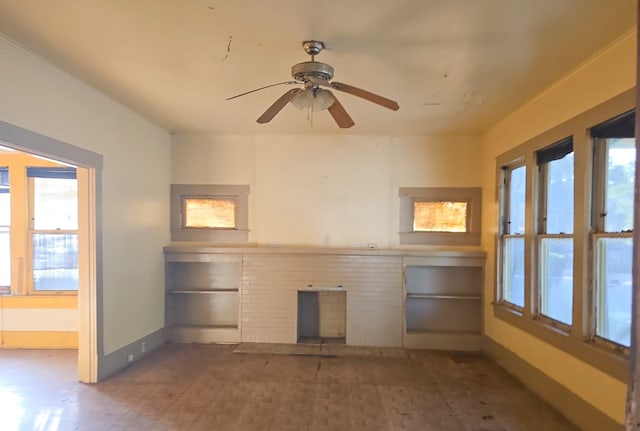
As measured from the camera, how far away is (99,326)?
381cm

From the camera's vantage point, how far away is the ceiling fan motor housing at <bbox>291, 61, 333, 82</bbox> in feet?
8.64

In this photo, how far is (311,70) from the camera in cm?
264

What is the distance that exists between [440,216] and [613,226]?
2.57 metres

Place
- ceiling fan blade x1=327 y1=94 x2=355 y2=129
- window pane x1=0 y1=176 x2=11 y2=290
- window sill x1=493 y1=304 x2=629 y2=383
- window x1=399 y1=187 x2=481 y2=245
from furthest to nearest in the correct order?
window x1=399 y1=187 x2=481 y2=245
window pane x1=0 y1=176 x2=11 y2=290
ceiling fan blade x1=327 y1=94 x2=355 y2=129
window sill x1=493 y1=304 x2=629 y2=383

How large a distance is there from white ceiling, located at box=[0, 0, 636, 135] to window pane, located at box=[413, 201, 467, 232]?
1615 millimetres

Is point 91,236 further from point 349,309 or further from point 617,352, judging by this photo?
point 617,352

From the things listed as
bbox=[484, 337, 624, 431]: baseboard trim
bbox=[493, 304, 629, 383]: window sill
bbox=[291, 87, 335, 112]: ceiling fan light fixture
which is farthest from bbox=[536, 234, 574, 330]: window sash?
bbox=[291, 87, 335, 112]: ceiling fan light fixture

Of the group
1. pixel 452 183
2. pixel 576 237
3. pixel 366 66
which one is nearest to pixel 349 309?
pixel 452 183

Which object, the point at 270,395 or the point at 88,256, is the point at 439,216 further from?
the point at 88,256

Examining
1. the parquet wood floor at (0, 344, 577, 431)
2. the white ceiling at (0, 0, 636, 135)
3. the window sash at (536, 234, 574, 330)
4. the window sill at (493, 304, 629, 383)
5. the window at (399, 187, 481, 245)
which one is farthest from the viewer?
the window at (399, 187, 481, 245)

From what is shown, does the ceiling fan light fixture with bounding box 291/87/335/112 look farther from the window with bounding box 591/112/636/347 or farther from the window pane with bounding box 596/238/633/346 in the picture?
the window pane with bounding box 596/238/633/346

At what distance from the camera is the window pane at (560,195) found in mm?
3336

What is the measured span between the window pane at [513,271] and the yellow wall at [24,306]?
17.6 ft

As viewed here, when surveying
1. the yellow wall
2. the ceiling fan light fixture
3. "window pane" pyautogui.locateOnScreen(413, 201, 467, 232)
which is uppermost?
the ceiling fan light fixture
